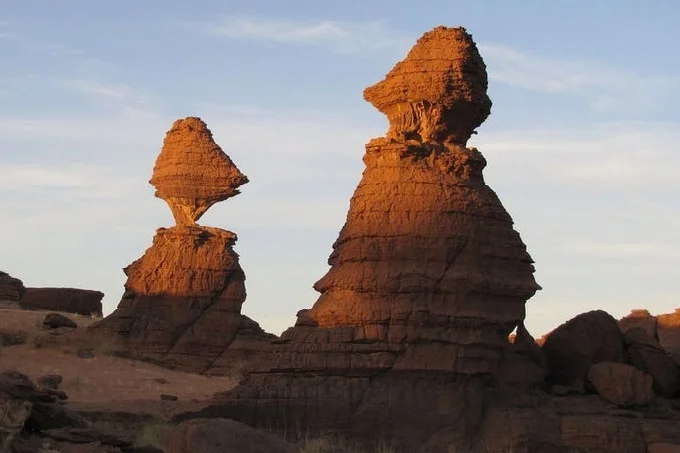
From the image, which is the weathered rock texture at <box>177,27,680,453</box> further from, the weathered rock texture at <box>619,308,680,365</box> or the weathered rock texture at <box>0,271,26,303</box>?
the weathered rock texture at <box>0,271,26,303</box>

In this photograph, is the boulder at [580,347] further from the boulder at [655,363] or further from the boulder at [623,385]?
the boulder at [623,385]

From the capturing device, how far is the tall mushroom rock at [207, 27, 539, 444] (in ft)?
72.4

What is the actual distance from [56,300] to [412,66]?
34.7 m

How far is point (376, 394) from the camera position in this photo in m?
22.1

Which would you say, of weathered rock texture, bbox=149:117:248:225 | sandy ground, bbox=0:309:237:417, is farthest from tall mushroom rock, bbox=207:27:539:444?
weathered rock texture, bbox=149:117:248:225

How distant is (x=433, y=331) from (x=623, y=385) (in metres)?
3.47

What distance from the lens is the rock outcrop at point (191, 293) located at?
132 feet

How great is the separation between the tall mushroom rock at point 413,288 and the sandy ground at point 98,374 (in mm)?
9302

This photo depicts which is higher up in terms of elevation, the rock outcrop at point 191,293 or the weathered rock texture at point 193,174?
the weathered rock texture at point 193,174

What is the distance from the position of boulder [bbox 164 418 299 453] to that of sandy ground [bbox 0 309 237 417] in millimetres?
15423

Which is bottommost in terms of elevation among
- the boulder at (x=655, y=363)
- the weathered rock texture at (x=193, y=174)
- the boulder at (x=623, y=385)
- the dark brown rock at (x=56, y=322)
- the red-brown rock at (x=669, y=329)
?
the boulder at (x=623, y=385)

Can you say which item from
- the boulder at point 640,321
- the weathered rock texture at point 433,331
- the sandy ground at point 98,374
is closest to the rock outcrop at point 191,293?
the sandy ground at point 98,374

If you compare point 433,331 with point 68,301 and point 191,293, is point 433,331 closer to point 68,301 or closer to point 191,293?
Result: point 191,293

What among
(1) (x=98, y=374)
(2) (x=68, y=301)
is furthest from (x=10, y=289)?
(1) (x=98, y=374)
